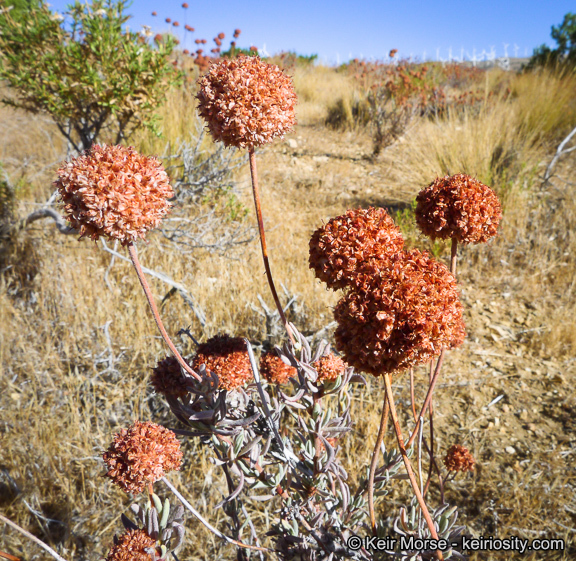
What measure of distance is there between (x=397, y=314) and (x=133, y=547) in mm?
1029

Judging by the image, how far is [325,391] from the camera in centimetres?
137

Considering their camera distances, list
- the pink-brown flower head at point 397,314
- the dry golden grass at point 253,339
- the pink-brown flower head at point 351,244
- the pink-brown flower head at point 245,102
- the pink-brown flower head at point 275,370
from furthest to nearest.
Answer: the dry golden grass at point 253,339
the pink-brown flower head at point 275,370
the pink-brown flower head at point 245,102
the pink-brown flower head at point 351,244
the pink-brown flower head at point 397,314

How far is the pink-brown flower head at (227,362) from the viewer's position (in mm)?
1396

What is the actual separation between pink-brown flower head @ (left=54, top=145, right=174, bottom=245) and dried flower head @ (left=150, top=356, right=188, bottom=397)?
1.92 ft

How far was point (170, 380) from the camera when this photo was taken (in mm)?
1446

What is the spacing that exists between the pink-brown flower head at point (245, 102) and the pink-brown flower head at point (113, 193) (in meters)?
0.30

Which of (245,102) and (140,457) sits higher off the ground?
(245,102)

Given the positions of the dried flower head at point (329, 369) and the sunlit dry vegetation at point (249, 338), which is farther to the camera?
the sunlit dry vegetation at point (249, 338)

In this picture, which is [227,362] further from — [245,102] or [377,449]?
[245,102]

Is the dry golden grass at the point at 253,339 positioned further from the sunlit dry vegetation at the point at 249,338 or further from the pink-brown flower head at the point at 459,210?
the pink-brown flower head at the point at 459,210

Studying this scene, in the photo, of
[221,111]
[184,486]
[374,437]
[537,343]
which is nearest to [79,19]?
[221,111]

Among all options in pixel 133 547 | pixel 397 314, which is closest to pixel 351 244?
pixel 397 314

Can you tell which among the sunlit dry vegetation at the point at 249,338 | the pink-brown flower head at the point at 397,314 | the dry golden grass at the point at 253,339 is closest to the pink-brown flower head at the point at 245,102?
the pink-brown flower head at the point at 397,314

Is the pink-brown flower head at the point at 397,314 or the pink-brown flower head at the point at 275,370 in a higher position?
the pink-brown flower head at the point at 397,314
